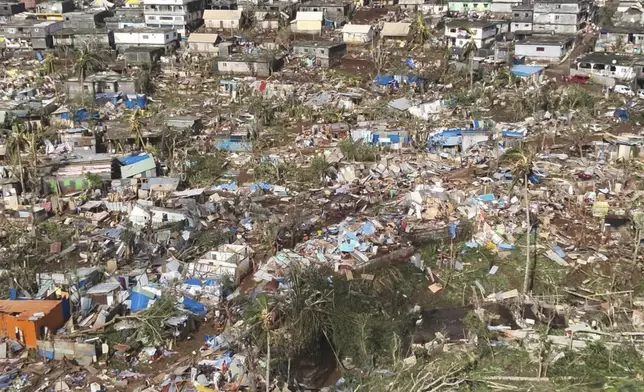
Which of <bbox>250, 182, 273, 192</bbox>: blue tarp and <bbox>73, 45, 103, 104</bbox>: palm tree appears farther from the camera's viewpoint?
<bbox>73, 45, 103, 104</bbox>: palm tree

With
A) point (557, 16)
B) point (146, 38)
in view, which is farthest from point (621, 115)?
point (146, 38)

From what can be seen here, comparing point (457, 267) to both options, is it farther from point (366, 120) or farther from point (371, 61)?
point (371, 61)

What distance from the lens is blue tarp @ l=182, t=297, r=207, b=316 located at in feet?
38.9

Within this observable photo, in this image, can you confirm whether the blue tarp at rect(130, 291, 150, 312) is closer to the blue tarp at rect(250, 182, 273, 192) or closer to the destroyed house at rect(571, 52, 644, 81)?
the blue tarp at rect(250, 182, 273, 192)

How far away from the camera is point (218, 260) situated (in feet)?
43.6

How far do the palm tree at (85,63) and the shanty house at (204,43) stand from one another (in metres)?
4.30

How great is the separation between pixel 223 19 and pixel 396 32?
30.4ft

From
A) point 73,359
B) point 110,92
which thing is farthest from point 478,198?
point 110,92

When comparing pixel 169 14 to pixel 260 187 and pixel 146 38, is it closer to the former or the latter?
pixel 146 38

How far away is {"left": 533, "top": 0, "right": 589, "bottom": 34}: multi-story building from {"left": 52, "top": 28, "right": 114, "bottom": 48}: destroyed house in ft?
64.7

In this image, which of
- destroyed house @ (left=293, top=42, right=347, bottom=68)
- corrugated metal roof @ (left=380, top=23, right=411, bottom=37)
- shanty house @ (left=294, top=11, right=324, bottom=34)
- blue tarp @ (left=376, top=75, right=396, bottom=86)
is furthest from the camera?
shanty house @ (left=294, top=11, right=324, bottom=34)

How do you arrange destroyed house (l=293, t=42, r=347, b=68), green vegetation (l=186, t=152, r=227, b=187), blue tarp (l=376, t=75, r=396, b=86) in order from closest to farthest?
green vegetation (l=186, t=152, r=227, b=187)
blue tarp (l=376, t=75, r=396, b=86)
destroyed house (l=293, t=42, r=347, b=68)

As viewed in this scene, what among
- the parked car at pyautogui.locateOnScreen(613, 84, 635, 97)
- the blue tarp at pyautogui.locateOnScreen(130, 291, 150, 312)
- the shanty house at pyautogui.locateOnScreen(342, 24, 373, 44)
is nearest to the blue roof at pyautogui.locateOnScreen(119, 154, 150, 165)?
the blue tarp at pyautogui.locateOnScreen(130, 291, 150, 312)

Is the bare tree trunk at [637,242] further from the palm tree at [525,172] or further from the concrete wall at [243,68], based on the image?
the concrete wall at [243,68]
